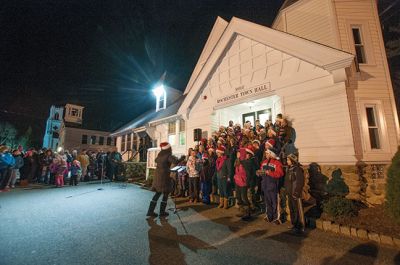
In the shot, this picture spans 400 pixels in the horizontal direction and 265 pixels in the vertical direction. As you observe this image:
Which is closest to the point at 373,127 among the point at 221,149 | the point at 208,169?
the point at 221,149

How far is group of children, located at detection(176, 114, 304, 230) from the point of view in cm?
523

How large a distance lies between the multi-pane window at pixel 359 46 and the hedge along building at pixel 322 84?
0.11 ft

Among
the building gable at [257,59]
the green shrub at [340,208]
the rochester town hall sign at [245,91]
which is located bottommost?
the green shrub at [340,208]

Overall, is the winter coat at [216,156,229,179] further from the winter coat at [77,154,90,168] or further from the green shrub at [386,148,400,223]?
the winter coat at [77,154,90,168]

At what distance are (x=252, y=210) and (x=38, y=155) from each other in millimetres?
14047

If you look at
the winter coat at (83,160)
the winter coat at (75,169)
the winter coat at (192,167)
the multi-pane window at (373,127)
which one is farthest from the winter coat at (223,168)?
the winter coat at (83,160)

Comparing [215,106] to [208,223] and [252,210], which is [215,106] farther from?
[208,223]

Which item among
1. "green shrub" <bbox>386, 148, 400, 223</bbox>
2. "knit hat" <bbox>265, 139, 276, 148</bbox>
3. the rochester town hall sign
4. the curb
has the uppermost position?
the rochester town hall sign

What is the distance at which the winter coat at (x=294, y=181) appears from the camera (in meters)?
4.86

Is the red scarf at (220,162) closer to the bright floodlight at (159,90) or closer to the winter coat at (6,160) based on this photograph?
the winter coat at (6,160)

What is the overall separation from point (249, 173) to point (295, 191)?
141 cm

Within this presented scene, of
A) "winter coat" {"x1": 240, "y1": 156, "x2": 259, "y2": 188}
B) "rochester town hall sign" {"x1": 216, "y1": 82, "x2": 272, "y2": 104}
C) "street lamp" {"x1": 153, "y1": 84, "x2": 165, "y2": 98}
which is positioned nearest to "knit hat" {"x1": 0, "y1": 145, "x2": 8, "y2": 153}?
"rochester town hall sign" {"x1": 216, "y1": 82, "x2": 272, "y2": 104}

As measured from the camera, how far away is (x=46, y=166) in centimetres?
1311

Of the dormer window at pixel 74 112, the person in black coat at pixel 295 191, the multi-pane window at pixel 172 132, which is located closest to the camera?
the person in black coat at pixel 295 191
